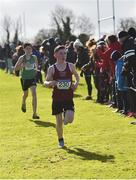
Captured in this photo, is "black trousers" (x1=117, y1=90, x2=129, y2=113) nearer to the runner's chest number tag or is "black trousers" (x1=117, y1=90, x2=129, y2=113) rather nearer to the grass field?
the grass field

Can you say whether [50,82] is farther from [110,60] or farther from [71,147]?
[110,60]

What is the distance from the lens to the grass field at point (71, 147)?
8.84 metres

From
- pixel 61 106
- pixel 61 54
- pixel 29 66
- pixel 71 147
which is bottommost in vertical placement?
pixel 71 147

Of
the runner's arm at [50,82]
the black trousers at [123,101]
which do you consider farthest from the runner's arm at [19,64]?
the runner's arm at [50,82]

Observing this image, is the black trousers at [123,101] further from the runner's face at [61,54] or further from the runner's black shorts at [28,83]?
the runner's face at [61,54]

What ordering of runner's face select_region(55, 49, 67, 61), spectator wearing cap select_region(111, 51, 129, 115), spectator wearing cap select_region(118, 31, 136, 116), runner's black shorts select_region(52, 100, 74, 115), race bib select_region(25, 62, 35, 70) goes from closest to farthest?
runner's face select_region(55, 49, 67, 61)
runner's black shorts select_region(52, 100, 74, 115)
spectator wearing cap select_region(118, 31, 136, 116)
spectator wearing cap select_region(111, 51, 129, 115)
race bib select_region(25, 62, 35, 70)

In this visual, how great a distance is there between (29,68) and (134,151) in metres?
5.88

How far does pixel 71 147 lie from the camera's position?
10.8 metres

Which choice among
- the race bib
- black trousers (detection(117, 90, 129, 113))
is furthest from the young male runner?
the race bib

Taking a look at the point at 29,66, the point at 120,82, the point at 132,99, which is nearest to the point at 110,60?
the point at 120,82

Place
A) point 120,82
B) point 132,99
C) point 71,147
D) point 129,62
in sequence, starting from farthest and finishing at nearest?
point 120,82, point 132,99, point 129,62, point 71,147

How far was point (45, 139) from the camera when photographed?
466 inches

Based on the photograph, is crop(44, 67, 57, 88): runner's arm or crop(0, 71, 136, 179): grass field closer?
crop(0, 71, 136, 179): grass field

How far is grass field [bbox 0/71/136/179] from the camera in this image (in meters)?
8.84
